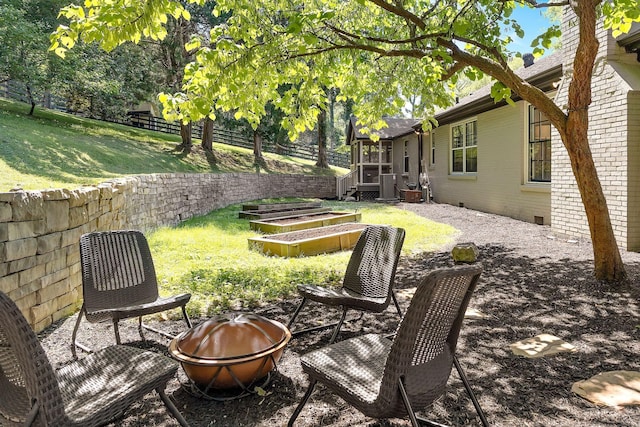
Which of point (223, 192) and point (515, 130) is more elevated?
point (515, 130)

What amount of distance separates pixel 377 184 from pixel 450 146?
8.15 meters

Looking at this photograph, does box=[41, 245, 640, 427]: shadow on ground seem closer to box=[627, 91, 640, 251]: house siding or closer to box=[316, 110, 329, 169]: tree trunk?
box=[627, 91, 640, 251]: house siding

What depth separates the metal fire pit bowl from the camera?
259 centimetres

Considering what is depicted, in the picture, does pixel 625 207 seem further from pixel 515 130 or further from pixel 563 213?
pixel 515 130

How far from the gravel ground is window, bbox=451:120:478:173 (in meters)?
8.68

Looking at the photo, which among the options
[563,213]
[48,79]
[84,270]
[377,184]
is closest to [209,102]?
[84,270]

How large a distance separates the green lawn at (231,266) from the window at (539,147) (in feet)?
9.89

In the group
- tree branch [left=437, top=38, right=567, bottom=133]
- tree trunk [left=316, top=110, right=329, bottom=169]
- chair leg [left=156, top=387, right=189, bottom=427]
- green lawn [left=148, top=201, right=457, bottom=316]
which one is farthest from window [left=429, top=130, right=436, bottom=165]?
chair leg [left=156, top=387, right=189, bottom=427]

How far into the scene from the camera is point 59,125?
18.2m

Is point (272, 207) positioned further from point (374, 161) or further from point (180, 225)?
point (374, 161)

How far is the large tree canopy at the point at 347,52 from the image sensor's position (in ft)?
14.2

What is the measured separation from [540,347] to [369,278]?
5.06ft

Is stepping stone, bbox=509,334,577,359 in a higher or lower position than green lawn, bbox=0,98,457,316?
lower

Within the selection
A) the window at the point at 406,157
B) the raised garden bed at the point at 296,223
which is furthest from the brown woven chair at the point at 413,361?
the window at the point at 406,157
